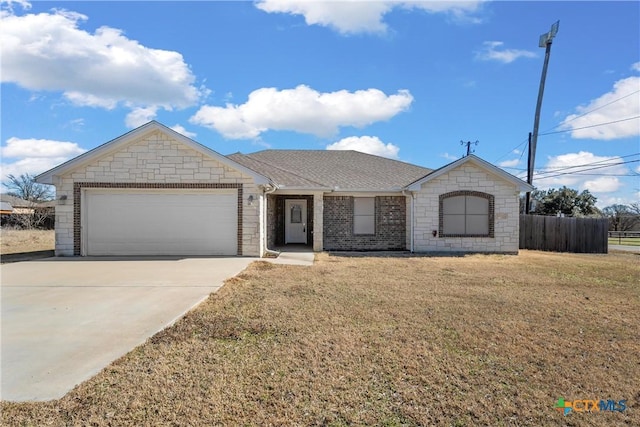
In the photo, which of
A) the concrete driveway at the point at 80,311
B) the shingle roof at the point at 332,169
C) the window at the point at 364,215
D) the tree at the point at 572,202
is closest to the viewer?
the concrete driveway at the point at 80,311

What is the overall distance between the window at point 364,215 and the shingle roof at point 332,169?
2.08 feet

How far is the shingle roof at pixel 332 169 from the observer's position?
50.5ft

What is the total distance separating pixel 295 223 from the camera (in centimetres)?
1791

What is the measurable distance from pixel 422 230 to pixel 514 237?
3.65 meters

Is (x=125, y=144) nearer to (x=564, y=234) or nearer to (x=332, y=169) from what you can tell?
(x=332, y=169)

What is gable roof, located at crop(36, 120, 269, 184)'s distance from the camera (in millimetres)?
12414

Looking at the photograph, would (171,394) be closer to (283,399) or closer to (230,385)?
(230,385)

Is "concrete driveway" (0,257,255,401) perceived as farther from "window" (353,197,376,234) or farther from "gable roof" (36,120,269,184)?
"window" (353,197,376,234)

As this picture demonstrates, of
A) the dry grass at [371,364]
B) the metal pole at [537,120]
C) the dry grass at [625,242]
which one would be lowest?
the dry grass at [625,242]

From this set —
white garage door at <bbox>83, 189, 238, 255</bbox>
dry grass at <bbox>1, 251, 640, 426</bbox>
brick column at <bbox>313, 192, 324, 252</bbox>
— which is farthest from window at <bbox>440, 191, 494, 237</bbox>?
white garage door at <bbox>83, 189, 238, 255</bbox>

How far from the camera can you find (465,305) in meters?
6.69

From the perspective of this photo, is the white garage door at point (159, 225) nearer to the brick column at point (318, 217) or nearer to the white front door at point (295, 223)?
the brick column at point (318, 217)

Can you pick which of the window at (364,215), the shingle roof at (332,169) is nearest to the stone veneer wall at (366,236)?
the window at (364,215)

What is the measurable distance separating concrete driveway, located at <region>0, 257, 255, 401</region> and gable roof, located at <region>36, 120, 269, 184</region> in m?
3.08
